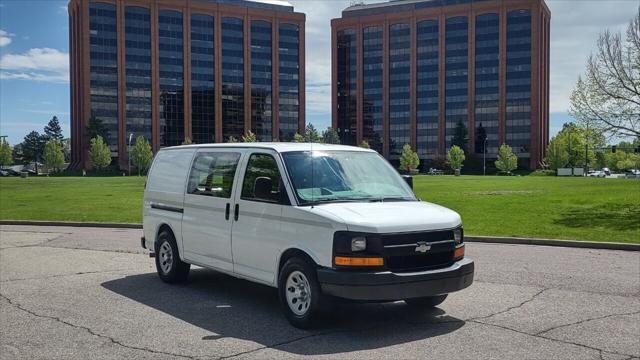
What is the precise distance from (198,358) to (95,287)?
13.1 ft

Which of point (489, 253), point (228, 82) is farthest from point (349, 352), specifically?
point (228, 82)

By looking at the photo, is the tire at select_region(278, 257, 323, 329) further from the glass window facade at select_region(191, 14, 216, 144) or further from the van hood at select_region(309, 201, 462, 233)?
the glass window facade at select_region(191, 14, 216, 144)

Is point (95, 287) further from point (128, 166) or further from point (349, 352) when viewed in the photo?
point (128, 166)

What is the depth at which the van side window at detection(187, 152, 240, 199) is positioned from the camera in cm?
787

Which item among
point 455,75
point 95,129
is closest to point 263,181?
point 95,129

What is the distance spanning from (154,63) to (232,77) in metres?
16.5

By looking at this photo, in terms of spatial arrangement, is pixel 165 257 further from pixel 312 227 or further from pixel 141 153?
pixel 141 153

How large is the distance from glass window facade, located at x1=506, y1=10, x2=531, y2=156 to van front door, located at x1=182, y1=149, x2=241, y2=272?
130 meters

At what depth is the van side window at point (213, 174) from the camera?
7.87 meters

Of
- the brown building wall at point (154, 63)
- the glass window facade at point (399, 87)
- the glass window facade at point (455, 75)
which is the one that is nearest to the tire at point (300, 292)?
the brown building wall at point (154, 63)

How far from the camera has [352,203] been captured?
6766 millimetres

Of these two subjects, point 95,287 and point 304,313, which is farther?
point 95,287

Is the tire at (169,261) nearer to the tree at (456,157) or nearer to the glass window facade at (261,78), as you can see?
the tree at (456,157)

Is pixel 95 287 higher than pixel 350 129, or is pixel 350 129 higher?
pixel 350 129
